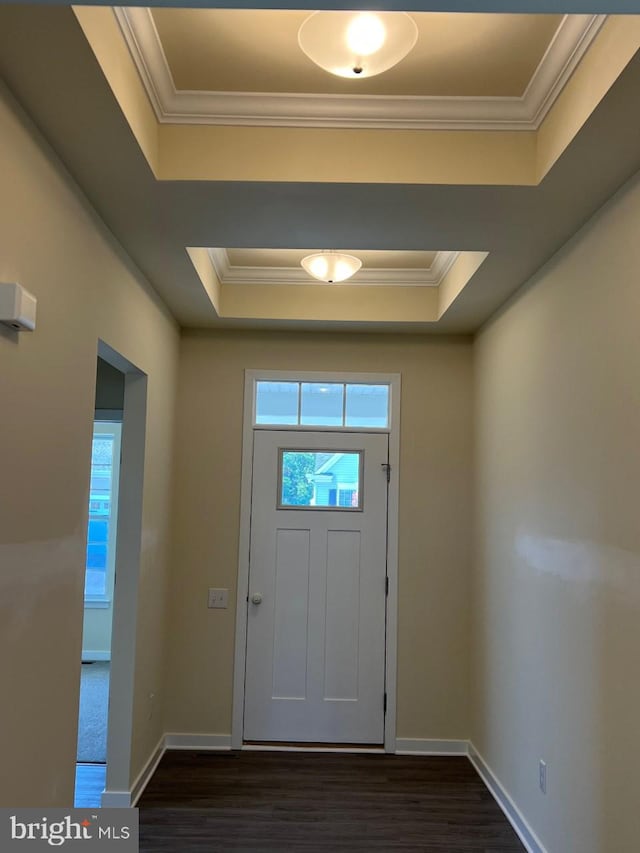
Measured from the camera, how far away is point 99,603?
6.48 metres

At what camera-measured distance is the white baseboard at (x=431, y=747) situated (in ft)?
13.4

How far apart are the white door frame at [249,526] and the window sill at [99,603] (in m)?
2.80

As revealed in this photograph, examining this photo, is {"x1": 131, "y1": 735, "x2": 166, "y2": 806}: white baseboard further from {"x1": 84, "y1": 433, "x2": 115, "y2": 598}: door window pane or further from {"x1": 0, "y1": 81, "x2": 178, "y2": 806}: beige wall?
{"x1": 84, "y1": 433, "x2": 115, "y2": 598}: door window pane

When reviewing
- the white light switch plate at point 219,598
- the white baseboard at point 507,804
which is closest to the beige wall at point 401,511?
the white light switch plate at point 219,598

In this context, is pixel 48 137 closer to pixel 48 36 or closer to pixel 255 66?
pixel 48 36

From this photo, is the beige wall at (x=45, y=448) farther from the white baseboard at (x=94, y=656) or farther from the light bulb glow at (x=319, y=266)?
the white baseboard at (x=94, y=656)

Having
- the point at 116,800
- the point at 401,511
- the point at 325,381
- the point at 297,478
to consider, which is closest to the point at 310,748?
the point at 116,800

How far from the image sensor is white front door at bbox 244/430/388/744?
13.6ft

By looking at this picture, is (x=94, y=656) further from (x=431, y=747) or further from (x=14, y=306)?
(x=14, y=306)

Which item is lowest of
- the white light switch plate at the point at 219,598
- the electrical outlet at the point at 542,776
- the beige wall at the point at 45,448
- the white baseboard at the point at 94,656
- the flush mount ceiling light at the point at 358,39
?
the white baseboard at the point at 94,656

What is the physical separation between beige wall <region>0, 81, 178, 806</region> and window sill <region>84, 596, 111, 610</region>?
173 inches

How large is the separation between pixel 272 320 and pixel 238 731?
8.45 ft

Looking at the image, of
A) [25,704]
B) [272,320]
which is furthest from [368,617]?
[25,704]

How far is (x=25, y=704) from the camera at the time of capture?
190 centimetres
